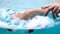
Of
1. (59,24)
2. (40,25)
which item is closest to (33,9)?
(40,25)

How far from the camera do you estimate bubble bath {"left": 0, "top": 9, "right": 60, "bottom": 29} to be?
112 centimetres

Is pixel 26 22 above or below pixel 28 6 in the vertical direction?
below

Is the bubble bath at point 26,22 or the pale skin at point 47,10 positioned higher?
the pale skin at point 47,10

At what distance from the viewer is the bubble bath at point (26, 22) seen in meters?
1.12

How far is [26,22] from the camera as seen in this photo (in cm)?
114

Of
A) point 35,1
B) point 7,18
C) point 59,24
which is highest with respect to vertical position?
point 35,1

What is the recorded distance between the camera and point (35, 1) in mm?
1153

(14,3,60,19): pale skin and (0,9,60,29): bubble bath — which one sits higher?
A: (14,3,60,19): pale skin

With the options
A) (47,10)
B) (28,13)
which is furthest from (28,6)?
(47,10)

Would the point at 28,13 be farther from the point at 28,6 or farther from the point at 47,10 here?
the point at 47,10

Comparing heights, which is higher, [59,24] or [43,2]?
[43,2]

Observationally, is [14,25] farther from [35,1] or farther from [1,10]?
[35,1]

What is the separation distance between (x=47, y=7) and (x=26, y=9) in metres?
0.20

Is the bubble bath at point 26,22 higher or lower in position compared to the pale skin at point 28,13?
lower
